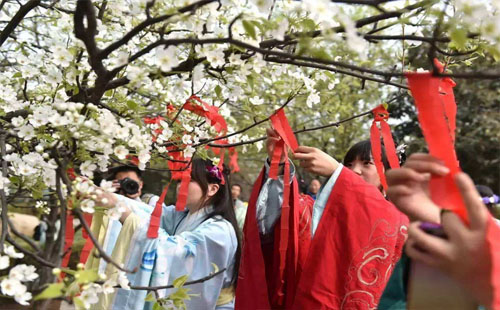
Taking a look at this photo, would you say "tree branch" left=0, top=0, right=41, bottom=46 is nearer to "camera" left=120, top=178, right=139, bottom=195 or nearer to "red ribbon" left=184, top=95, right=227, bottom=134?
"red ribbon" left=184, top=95, right=227, bottom=134

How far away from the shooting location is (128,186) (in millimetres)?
4070

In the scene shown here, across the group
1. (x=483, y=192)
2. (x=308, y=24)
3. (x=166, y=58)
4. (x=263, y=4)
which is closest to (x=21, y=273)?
(x=166, y=58)

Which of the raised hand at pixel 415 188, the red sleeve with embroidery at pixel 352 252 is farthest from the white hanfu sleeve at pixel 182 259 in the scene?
the raised hand at pixel 415 188

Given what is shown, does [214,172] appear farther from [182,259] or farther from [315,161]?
[315,161]

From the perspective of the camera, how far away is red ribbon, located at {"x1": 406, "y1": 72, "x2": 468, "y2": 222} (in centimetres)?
108

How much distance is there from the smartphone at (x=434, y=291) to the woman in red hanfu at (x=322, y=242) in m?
0.99

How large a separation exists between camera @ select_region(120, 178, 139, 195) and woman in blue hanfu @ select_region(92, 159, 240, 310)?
0.82 meters

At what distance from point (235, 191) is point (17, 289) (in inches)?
266

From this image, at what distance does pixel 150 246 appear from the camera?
269 cm

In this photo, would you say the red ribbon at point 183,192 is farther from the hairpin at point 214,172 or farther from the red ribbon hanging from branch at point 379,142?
the red ribbon hanging from branch at point 379,142

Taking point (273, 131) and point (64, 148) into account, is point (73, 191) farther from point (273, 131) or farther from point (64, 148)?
point (273, 131)

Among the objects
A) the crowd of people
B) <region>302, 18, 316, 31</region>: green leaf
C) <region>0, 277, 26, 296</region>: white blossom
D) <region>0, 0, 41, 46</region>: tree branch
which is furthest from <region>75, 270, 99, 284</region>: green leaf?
<region>0, 0, 41, 46</region>: tree branch

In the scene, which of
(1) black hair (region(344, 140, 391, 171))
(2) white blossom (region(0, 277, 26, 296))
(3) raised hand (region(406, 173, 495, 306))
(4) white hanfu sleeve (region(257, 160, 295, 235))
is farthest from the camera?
(1) black hair (region(344, 140, 391, 171))

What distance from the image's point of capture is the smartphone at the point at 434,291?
1072 mm
